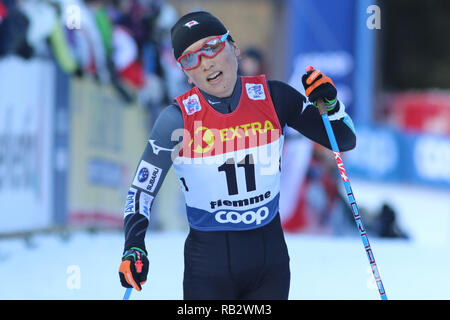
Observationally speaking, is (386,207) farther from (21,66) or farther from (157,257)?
(21,66)

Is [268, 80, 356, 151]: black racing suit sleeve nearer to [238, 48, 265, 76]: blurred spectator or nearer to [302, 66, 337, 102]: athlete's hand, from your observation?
[302, 66, 337, 102]: athlete's hand

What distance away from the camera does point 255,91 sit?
3242 mm

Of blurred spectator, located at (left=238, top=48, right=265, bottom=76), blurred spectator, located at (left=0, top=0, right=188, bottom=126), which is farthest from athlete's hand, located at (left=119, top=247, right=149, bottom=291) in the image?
blurred spectator, located at (left=238, top=48, right=265, bottom=76)

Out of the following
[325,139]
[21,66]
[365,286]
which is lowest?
[365,286]

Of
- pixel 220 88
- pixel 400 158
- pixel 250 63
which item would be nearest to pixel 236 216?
pixel 220 88

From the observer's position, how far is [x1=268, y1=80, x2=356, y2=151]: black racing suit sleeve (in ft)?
10.7

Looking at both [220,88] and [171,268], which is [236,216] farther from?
[171,268]

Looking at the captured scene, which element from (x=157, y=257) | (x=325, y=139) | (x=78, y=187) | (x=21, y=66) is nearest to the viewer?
(x=325, y=139)

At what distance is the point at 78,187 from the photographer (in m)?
8.04

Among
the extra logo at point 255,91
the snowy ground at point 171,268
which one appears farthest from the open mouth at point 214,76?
the snowy ground at point 171,268

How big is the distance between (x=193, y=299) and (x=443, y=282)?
2.70 meters

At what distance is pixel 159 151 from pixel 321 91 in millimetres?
746

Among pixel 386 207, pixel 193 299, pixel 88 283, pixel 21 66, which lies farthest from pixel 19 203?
pixel 193 299

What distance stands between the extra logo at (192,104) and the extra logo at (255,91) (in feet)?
0.73
